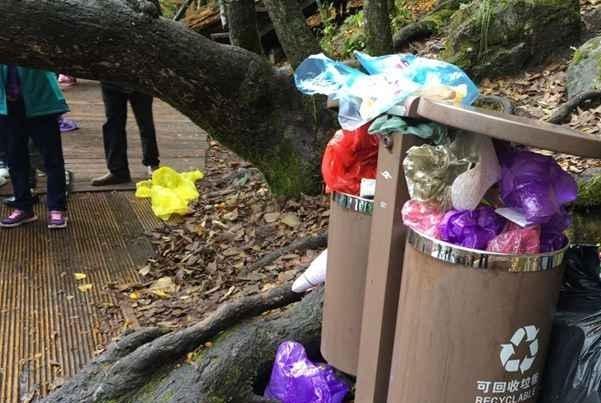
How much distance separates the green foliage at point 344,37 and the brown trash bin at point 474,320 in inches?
253

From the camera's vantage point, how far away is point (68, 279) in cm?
448

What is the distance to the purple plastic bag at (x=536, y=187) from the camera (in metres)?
1.67

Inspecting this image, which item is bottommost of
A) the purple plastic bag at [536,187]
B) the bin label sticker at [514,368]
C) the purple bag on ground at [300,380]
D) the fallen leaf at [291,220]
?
the fallen leaf at [291,220]

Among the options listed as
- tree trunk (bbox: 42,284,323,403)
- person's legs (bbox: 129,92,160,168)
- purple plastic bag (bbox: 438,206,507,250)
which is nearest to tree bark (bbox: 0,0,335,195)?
person's legs (bbox: 129,92,160,168)

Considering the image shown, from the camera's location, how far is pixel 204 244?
16.0ft

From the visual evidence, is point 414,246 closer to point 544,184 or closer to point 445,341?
point 445,341

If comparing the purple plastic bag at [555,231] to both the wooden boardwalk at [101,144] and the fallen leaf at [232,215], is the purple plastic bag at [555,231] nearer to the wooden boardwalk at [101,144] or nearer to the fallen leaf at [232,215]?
the fallen leaf at [232,215]

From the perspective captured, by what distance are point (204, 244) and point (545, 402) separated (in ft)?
10.8

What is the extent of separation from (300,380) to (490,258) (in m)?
1.20

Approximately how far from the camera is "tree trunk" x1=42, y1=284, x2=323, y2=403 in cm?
256

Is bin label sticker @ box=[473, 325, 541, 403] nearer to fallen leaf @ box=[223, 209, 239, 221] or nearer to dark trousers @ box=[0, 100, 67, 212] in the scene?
fallen leaf @ box=[223, 209, 239, 221]

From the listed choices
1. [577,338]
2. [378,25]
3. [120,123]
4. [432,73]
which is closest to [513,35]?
[378,25]

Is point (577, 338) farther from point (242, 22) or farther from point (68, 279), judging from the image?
point (242, 22)

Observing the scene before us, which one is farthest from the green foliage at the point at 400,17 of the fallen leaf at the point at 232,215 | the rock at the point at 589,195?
the rock at the point at 589,195
